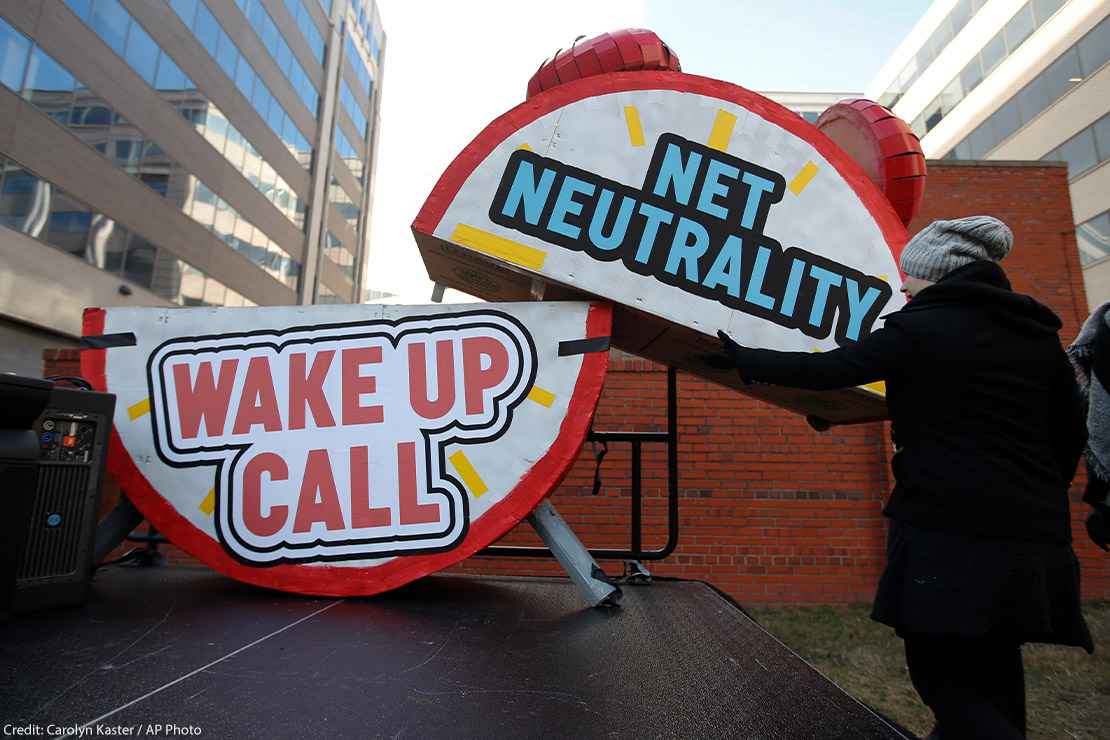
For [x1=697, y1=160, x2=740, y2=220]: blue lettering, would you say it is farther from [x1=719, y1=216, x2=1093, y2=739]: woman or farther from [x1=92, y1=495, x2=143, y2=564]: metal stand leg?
[x1=92, y1=495, x2=143, y2=564]: metal stand leg

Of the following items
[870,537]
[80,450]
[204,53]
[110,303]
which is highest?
[204,53]

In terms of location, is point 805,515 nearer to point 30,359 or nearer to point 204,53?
point 30,359

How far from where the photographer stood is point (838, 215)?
2.66 meters

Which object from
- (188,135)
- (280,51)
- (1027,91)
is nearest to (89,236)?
(188,135)

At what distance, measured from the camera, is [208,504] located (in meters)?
2.73

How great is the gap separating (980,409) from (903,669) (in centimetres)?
316

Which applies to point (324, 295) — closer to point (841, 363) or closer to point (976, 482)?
point (841, 363)

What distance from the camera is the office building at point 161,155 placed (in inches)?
493

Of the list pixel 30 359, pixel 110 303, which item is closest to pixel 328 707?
pixel 30 359

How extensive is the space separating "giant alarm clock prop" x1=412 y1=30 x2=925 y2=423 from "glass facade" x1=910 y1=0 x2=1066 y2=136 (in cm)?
1888

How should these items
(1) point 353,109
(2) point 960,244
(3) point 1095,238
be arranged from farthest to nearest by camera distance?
(1) point 353,109 < (3) point 1095,238 < (2) point 960,244

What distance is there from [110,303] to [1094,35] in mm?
26604

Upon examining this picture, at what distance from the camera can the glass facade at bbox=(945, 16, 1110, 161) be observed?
17328 millimetres

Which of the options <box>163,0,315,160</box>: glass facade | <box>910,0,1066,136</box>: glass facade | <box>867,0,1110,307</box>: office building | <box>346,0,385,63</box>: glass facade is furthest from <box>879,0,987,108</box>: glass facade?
<box>346,0,385,63</box>: glass facade
